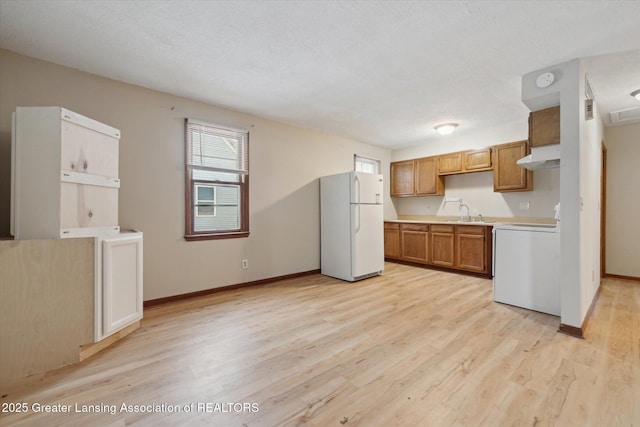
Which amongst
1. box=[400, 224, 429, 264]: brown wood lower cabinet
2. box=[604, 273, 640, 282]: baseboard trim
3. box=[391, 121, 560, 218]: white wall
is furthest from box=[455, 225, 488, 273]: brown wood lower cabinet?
box=[604, 273, 640, 282]: baseboard trim

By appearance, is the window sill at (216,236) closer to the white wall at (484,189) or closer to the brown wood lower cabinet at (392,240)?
the brown wood lower cabinet at (392,240)

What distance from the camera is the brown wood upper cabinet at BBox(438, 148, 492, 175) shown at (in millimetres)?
4590

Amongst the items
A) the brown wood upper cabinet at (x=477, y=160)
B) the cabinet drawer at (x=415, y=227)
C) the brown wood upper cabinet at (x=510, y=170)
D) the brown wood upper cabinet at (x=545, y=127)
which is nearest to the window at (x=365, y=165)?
the cabinet drawer at (x=415, y=227)

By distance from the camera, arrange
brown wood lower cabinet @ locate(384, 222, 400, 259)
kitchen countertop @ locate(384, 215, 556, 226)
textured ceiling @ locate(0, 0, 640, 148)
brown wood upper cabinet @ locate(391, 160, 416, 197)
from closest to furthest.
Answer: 1. textured ceiling @ locate(0, 0, 640, 148)
2. kitchen countertop @ locate(384, 215, 556, 226)
3. brown wood lower cabinet @ locate(384, 222, 400, 259)
4. brown wood upper cabinet @ locate(391, 160, 416, 197)

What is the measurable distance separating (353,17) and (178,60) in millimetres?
1643

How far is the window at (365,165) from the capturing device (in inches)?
217

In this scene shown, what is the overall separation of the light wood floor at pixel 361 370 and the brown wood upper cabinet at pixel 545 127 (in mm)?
1797

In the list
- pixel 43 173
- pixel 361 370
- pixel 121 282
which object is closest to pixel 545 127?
pixel 361 370

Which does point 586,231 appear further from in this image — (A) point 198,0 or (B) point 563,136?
(A) point 198,0

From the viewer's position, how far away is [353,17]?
6.32 ft

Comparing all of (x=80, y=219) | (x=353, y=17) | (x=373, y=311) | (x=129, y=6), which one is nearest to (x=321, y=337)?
(x=373, y=311)

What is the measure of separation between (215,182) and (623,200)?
19.8 feet

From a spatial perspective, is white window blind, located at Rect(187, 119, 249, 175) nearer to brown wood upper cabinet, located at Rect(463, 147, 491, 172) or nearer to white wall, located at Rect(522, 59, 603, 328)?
white wall, located at Rect(522, 59, 603, 328)

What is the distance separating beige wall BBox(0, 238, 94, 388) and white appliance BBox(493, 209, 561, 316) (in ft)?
13.2
